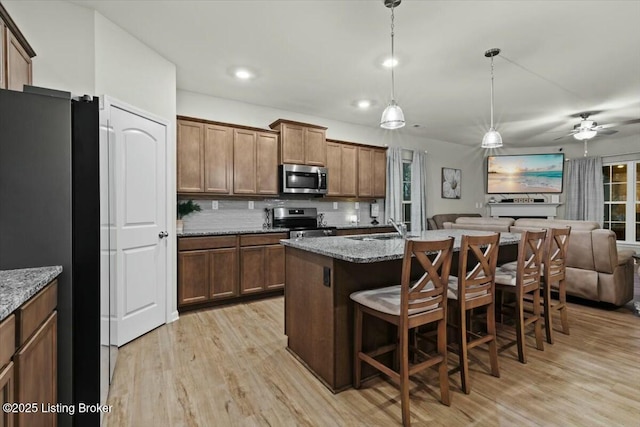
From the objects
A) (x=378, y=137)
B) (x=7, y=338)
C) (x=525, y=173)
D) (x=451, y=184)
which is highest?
(x=378, y=137)

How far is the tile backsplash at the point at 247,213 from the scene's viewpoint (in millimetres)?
4227

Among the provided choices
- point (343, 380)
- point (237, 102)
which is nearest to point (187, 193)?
point (237, 102)

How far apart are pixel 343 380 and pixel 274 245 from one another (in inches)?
93.0

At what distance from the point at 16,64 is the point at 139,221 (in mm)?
1414

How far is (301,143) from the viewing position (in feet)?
15.1

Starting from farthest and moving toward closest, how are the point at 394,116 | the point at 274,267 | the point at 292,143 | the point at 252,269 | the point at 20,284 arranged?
the point at 292,143
the point at 274,267
the point at 252,269
the point at 394,116
the point at 20,284

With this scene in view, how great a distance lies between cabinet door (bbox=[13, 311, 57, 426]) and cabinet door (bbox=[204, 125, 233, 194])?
2.73 meters

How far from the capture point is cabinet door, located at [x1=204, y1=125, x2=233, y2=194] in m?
3.92

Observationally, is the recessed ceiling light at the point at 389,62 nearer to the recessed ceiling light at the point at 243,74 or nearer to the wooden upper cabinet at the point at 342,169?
the recessed ceiling light at the point at 243,74

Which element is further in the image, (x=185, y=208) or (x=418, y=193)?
(x=418, y=193)

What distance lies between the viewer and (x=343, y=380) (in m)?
2.04

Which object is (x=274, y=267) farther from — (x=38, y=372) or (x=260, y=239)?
(x=38, y=372)

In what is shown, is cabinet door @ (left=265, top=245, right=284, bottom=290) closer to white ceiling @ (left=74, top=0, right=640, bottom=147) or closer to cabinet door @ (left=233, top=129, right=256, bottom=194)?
cabinet door @ (left=233, top=129, right=256, bottom=194)

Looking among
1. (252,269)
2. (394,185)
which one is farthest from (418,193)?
(252,269)
